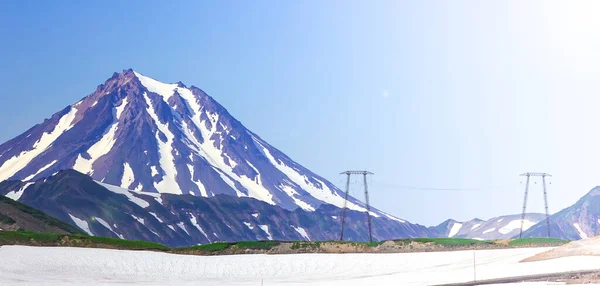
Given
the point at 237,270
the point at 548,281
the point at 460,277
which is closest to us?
the point at 548,281

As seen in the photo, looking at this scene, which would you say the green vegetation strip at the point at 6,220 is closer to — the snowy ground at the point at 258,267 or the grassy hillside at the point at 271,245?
the grassy hillside at the point at 271,245

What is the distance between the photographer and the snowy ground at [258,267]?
90.6m

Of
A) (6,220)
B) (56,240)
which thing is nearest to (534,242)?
(56,240)

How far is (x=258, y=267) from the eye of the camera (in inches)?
4493

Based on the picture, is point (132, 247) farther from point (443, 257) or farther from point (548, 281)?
point (548, 281)

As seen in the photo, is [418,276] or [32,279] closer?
[32,279]

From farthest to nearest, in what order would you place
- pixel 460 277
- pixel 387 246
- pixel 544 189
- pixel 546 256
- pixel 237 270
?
1. pixel 544 189
2. pixel 387 246
3. pixel 237 270
4. pixel 546 256
5. pixel 460 277

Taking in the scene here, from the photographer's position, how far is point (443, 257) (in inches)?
4924

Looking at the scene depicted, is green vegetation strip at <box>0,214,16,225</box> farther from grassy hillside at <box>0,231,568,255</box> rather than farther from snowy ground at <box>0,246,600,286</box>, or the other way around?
snowy ground at <box>0,246,600,286</box>

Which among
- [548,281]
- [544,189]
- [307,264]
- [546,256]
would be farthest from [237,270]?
[544,189]

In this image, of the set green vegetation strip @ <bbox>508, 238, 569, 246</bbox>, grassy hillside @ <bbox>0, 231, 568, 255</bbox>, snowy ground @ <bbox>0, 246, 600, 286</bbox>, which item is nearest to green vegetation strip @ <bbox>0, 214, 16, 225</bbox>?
grassy hillside @ <bbox>0, 231, 568, 255</bbox>

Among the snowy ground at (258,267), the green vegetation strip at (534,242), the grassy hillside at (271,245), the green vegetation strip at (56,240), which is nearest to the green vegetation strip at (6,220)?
the grassy hillside at (271,245)

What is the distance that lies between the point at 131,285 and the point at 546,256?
5255 centimetres

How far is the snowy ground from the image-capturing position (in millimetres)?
90625
